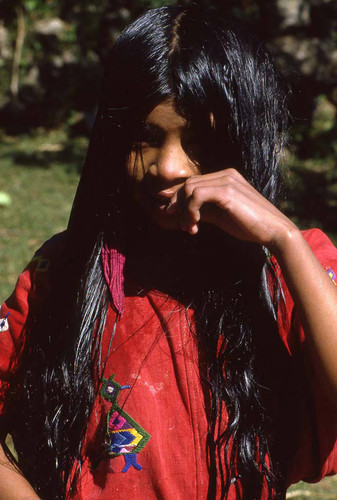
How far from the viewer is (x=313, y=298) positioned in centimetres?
141

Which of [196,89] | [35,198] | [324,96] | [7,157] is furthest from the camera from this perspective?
[324,96]

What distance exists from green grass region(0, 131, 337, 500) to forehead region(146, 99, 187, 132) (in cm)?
288

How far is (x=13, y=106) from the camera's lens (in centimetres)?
885

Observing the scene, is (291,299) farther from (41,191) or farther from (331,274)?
(41,191)

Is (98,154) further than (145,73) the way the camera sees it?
Yes

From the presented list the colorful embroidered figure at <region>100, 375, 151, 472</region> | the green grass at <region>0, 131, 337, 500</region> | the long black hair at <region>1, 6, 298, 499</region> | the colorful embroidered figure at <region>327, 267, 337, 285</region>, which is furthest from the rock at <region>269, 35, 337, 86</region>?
the colorful embroidered figure at <region>100, 375, 151, 472</region>

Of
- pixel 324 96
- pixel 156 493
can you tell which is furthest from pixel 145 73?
pixel 324 96

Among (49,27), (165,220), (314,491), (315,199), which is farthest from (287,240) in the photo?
(49,27)

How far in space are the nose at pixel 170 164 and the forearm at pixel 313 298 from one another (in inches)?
10.7

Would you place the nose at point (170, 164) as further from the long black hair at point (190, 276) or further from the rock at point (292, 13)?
the rock at point (292, 13)

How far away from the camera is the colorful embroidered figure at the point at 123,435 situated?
1.57 m

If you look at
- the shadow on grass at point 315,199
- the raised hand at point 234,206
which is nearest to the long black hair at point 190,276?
the raised hand at point 234,206

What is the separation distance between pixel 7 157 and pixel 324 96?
13.1 ft

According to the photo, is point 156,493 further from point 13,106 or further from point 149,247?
point 13,106
